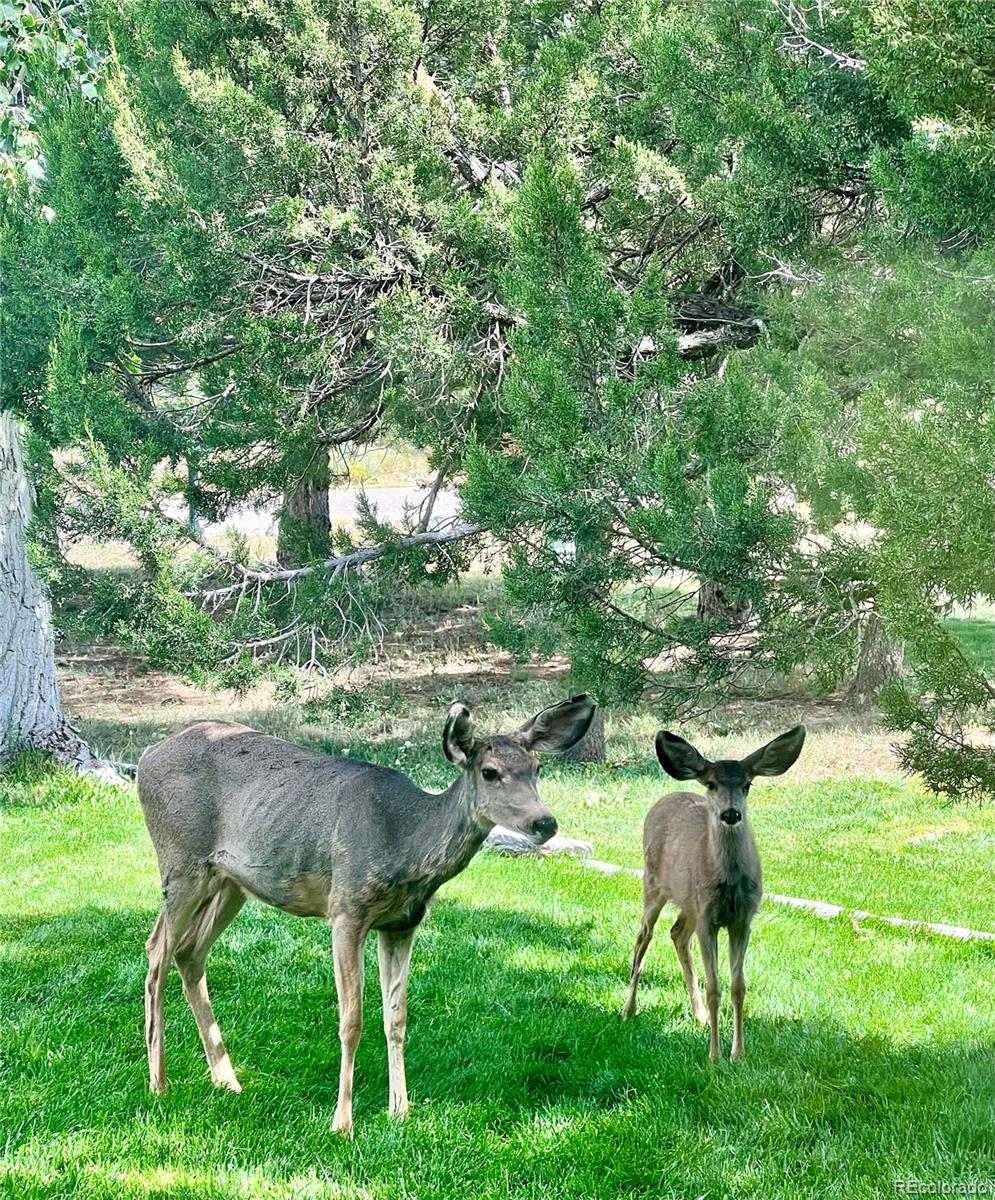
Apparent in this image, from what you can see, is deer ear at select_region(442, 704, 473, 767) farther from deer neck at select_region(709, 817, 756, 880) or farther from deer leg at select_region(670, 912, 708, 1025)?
deer leg at select_region(670, 912, 708, 1025)

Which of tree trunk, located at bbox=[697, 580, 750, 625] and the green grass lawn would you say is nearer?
the green grass lawn

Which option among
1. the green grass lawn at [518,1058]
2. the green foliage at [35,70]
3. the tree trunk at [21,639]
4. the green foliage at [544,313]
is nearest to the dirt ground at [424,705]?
the tree trunk at [21,639]

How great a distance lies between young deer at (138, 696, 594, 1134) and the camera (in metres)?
3.53

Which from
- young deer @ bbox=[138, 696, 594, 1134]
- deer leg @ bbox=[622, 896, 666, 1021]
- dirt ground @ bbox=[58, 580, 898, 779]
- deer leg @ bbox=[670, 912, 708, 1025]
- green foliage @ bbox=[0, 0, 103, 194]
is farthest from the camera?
dirt ground @ bbox=[58, 580, 898, 779]

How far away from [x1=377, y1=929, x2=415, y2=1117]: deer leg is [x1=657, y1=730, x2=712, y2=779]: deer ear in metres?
0.89

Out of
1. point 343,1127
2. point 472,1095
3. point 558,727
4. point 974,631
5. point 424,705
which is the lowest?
point 424,705

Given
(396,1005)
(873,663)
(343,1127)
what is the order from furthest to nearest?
(873,663), (396,1005), (343,1127)

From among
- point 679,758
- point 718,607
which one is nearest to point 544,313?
point 718,607

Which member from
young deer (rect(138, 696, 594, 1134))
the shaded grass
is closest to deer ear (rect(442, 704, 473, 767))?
young deer (rect(138, 696, 594, 1134))

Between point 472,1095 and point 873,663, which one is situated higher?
point 873,663

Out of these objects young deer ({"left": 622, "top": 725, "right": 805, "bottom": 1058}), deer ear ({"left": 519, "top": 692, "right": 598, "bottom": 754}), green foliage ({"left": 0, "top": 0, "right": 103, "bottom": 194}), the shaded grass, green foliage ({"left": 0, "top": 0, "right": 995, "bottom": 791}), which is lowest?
the shaded grass

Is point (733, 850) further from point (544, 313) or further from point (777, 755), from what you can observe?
point (544, 313)

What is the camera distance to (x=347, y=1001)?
3.72 meters

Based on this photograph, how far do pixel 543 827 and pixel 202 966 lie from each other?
4.91 ft
